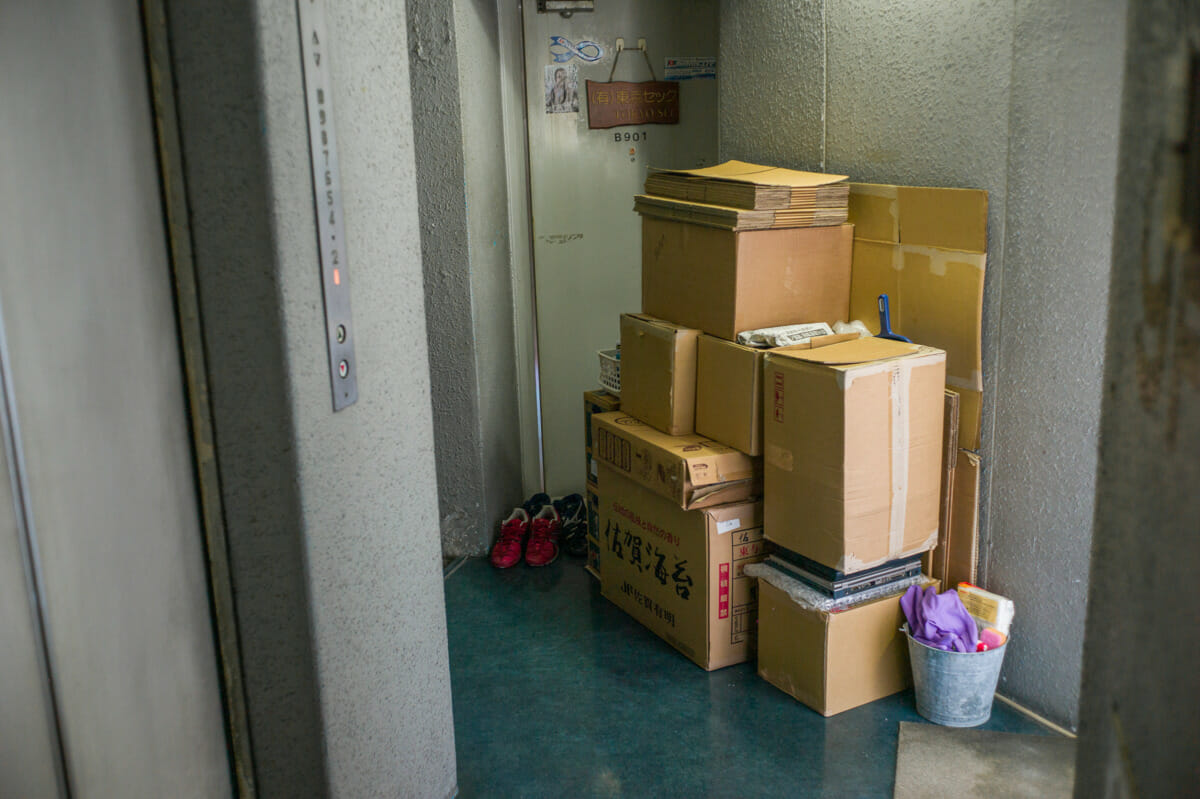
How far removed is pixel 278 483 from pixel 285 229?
46 cm

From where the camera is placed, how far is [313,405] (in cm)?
175

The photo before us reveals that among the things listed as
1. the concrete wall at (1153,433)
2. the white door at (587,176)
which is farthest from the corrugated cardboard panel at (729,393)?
the concrete wall at (1153,433)

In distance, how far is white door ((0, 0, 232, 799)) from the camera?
136 centimetres

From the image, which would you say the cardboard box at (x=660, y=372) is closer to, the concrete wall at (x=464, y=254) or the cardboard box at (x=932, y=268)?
the cardboard box at (x=932, y=268)

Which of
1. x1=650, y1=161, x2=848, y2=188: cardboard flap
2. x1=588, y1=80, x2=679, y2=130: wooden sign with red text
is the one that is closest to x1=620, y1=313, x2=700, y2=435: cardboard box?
x1=650, y1=161, x2=848, y2=188: cardboard flap

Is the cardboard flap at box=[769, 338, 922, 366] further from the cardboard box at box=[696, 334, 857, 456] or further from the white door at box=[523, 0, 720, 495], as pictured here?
the white door at box=[523, 0, 720, 495]

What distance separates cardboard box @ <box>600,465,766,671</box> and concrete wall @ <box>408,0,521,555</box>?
831 mm

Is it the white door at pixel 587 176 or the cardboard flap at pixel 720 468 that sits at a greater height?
the white door at pixel 587 176

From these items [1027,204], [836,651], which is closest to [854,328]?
[1027,204]

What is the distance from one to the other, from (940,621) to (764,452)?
0.68m

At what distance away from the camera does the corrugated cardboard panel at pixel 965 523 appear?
2732 mm

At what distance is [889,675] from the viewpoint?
110 inches

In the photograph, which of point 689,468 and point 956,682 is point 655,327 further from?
point 956,682

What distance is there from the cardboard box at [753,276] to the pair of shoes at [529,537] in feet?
3.87
